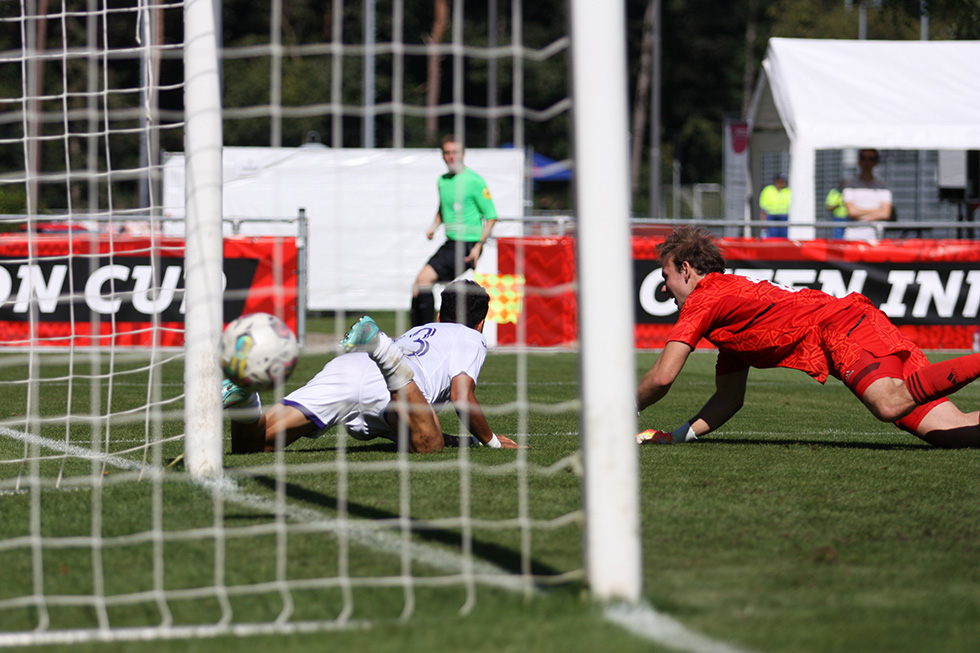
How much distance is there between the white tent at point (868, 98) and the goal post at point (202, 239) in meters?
10.2

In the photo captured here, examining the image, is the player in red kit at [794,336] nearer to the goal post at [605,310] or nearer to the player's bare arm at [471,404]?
the player's bare arm at [471,404]

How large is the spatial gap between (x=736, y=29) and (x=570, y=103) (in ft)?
195

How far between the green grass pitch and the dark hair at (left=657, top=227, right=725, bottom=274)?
1013 mm

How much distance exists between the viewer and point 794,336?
236 inches

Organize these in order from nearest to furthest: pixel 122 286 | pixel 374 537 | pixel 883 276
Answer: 1. pixel 374 537
2. pixel 122 286
3. pixel 883 276

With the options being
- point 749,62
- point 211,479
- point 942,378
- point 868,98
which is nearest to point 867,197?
point 868,98

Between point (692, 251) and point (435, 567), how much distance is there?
291 cm

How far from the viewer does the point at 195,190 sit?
5.04m

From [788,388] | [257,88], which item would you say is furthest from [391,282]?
[257,88]

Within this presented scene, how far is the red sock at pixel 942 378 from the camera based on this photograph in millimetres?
5711

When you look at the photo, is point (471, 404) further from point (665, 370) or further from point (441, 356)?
point (665, 370)

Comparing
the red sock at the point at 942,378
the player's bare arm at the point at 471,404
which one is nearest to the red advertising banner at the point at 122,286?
the player's bare arm at the point at 471,404

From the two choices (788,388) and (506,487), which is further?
(788,388)

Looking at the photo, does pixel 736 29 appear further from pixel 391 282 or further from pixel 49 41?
pixel 391 282
